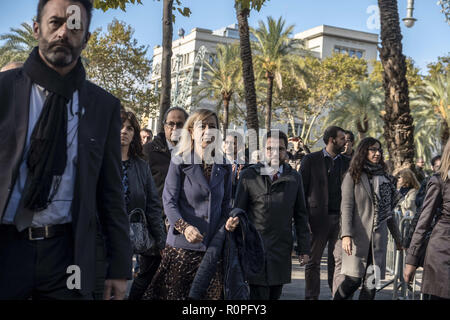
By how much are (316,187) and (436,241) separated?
3532 mm

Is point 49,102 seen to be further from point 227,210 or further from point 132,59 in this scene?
point 132,59

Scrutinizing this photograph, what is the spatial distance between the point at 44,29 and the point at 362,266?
16.6ft

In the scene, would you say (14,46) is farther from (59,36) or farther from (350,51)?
(350,51)

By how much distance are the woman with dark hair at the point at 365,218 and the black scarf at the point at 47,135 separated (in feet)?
15.7

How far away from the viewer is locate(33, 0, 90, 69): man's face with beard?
2643 mm

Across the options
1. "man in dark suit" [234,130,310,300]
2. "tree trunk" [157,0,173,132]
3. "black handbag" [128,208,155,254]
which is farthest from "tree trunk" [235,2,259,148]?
"black handbag" [128,208,155,254]

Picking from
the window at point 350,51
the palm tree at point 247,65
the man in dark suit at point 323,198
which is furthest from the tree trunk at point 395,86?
the window at point 350,51

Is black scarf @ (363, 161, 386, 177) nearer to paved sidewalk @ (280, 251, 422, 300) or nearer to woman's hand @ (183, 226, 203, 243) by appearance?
paved sidewalk @ (280, 251, 422, 300)

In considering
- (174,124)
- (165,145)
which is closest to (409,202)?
(165,145)

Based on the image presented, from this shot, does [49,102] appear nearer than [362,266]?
Yes

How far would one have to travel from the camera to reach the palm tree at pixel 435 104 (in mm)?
33969
